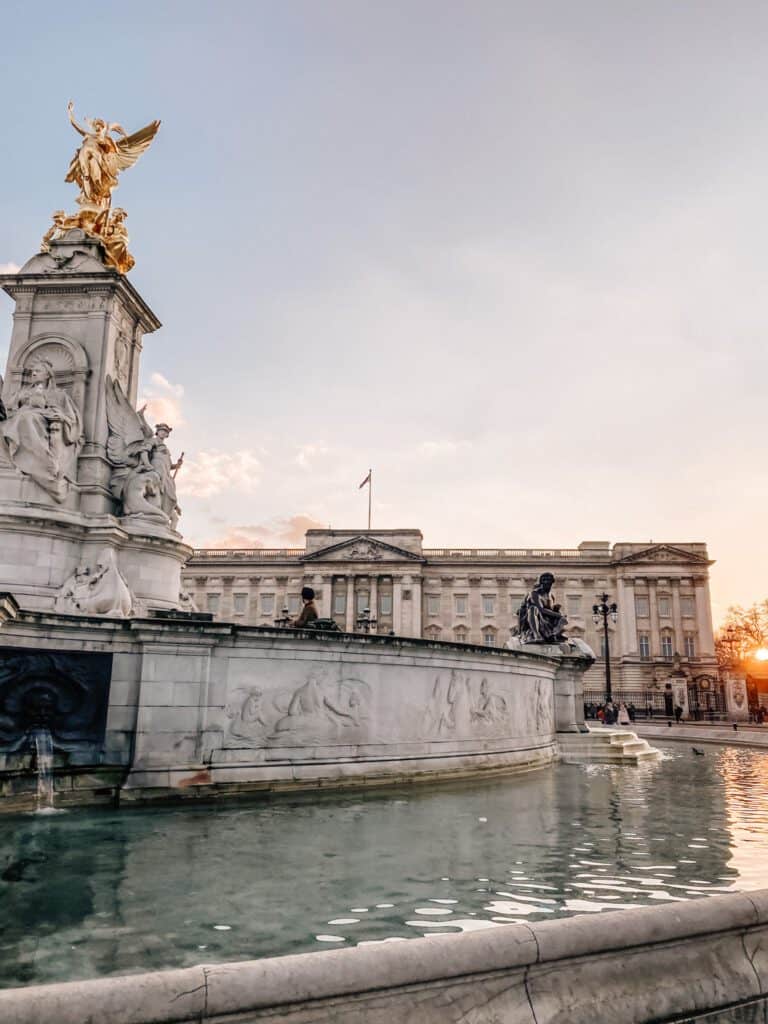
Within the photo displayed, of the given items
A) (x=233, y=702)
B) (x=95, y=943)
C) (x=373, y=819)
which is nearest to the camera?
(x=95, y=943)

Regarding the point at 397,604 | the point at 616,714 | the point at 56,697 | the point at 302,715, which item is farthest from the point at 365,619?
the point at 397,604

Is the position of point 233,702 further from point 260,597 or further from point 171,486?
point 260,597

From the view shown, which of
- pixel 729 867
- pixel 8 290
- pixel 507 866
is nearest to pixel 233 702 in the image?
pixel 507 866

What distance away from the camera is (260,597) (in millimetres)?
84125

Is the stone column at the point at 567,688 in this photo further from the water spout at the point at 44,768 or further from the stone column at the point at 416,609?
the stone column at the point at 416,609

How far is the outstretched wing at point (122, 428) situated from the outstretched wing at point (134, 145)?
5796 millimetres

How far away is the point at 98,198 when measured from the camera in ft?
55.4

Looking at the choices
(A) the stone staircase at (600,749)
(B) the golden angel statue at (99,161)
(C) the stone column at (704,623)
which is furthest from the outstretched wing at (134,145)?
(C) the stone column at (704,623)

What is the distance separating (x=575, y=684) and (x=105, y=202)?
15.8 metres

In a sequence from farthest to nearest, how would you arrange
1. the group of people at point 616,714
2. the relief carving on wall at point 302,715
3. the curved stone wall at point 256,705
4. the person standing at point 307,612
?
the group of people at point 616,714
the person standing at point 307,612
the relief carving on wall at point 302,715
the curved stone wall at point 256,705

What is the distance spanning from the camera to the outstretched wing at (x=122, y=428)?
48.6ft

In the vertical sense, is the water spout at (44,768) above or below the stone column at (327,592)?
below

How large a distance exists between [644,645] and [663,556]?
998 centimetres

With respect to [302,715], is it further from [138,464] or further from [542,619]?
[542,619]
